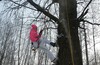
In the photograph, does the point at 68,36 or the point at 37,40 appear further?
the point at 37,40

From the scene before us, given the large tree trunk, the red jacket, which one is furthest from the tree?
the red jacket

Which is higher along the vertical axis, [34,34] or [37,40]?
[34,34]

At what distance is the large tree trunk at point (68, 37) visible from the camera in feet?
19.1

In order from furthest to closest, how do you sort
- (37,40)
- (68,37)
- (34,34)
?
1. (37,40)
2. (34,34)
3. (68,37)

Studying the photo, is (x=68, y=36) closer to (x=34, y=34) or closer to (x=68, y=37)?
(x=68, y=37)

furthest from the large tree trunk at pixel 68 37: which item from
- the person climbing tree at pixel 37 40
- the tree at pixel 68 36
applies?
the person climbing tree at pixel 37 40

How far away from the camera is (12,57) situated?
3697cm

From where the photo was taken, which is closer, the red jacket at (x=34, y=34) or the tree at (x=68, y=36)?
the tree at (x=68, y=36)

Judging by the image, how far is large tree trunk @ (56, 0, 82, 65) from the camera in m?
5.82

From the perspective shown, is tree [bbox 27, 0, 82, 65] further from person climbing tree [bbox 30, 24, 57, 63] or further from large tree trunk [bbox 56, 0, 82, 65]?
person climbing tree [bbox 30, 24, 57, 63]

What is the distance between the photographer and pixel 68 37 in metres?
5.97

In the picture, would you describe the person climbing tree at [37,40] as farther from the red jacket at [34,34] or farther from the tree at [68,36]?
the tree at [68,36]

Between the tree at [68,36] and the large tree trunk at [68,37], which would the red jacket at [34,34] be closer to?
the tree at [68,36]

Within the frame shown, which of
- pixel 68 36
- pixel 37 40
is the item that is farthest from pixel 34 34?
pixel 68 36
